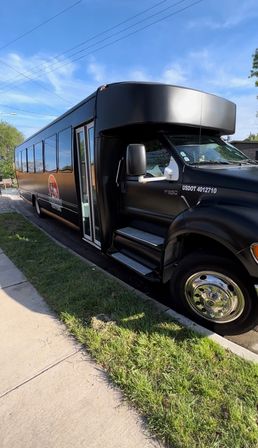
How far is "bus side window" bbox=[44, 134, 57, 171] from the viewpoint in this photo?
6930mm

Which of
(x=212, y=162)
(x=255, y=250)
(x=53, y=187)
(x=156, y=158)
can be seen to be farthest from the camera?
(x=53, y=187)

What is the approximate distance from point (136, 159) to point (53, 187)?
13.8ft

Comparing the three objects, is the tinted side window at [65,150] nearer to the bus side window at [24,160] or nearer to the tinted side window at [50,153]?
the tinted side window at [50,153]

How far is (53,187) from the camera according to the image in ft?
23.8

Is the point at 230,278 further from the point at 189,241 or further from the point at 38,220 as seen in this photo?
the point at 38,220

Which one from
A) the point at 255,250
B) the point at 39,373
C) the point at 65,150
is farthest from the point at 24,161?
the point at 255,250

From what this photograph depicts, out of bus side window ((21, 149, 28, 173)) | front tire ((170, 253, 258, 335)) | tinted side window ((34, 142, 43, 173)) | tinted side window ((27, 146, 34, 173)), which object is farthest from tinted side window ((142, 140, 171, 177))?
bus side window ((21, 149, 28, 173))

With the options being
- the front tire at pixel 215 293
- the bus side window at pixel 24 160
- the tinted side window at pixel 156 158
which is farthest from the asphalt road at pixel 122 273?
the bus side window at pixel 24 160

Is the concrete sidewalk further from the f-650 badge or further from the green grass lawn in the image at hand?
the f-650 badge

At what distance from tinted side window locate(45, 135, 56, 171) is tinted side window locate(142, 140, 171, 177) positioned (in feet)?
11.6

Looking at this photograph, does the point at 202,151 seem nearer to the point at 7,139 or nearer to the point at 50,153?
the point at 50,153

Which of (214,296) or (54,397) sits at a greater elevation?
(214,296)

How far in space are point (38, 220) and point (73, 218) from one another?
409 cm

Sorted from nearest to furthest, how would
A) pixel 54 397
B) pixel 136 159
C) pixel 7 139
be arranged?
pixel 54 397 → pixel 136 159 → pixel 7 139
